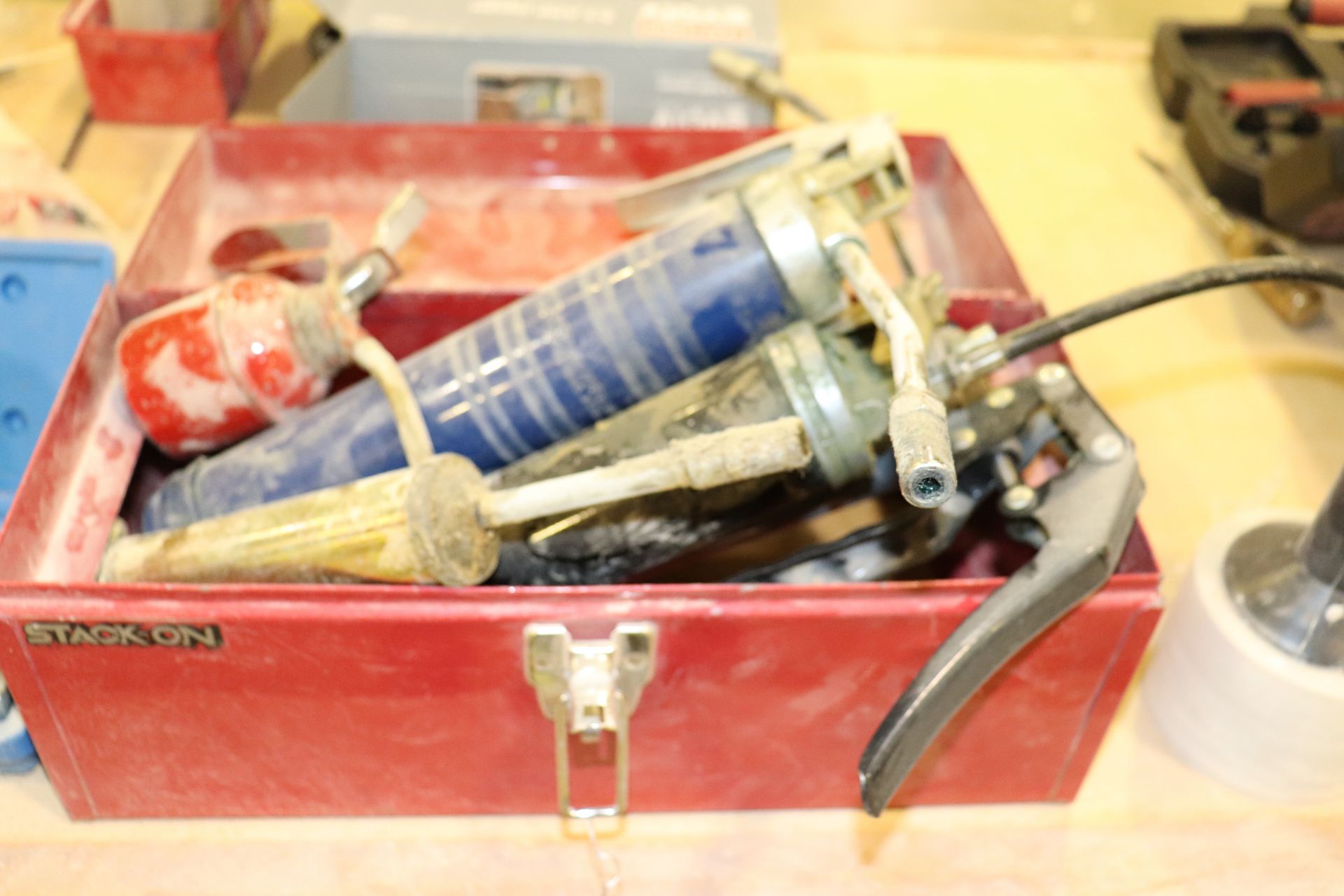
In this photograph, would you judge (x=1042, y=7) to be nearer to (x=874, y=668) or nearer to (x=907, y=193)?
(x=907, y=193)

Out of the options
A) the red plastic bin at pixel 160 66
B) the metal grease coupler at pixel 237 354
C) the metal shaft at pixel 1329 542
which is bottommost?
the metal shaft at pixel 1329 542

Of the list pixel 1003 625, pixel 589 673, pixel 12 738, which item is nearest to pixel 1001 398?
pixel 1003 625

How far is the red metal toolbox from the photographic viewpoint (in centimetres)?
46

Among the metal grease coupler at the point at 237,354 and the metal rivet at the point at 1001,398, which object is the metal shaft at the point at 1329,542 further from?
the metal grease coupler at the point at 237,354

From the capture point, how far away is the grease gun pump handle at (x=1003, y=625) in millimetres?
446

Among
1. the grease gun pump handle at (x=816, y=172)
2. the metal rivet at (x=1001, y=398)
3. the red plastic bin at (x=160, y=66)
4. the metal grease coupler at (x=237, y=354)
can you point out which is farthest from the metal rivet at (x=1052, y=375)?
the red plastic bin at (x=160, y=66)

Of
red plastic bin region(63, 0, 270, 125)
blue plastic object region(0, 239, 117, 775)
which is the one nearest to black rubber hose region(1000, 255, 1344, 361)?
blue plastic object region(0, 239, 117, 775)

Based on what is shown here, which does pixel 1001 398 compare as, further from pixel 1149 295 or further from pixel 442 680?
pixel 442 680

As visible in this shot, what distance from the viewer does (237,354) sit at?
58cm

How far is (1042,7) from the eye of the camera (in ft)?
4.24

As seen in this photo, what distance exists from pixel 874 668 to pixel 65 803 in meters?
0.39

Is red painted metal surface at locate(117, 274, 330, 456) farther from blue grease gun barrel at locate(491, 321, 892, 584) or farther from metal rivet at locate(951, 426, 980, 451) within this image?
metal rivet at locate(951, 426, 980, 451)

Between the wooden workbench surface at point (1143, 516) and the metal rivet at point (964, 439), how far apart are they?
0.19 metres

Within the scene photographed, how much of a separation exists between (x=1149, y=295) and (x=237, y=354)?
45 centimetres
